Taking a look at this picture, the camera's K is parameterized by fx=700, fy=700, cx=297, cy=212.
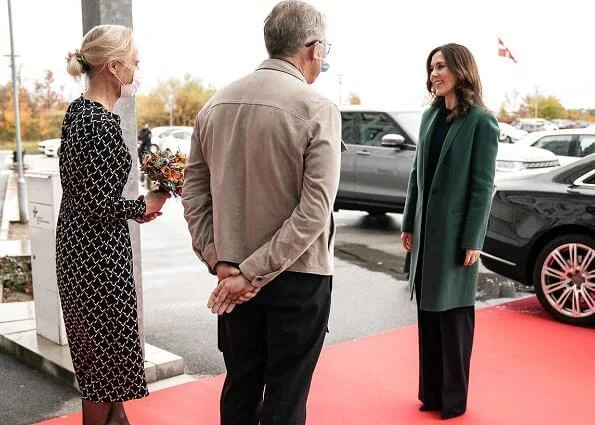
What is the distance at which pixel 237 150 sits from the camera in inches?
94.2

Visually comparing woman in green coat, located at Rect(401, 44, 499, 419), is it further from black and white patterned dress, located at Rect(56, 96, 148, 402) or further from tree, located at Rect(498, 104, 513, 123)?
tree, located at Rect(498, 104, 513, 123)

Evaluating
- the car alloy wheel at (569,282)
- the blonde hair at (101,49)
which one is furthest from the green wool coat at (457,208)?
the car alloy wheel at (569,282)

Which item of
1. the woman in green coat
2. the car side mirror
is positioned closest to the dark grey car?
the car side mirror

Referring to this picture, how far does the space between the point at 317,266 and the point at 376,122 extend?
8.55 m

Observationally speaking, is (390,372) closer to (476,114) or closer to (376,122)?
(476,114)

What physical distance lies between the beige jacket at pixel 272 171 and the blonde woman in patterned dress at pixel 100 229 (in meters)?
0.57

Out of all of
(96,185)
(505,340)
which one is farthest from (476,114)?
(505,340)

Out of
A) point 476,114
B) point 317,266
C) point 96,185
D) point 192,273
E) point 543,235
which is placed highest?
point 476,114

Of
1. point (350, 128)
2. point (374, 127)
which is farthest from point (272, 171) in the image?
point (350, 128)

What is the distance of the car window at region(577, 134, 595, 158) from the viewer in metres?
11.4

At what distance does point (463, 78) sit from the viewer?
354 centimetres

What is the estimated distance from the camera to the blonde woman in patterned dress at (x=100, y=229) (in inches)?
113

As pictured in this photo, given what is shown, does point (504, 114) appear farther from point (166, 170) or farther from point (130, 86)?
point (130, 86)

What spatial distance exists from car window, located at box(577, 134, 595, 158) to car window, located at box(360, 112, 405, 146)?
133 inches
